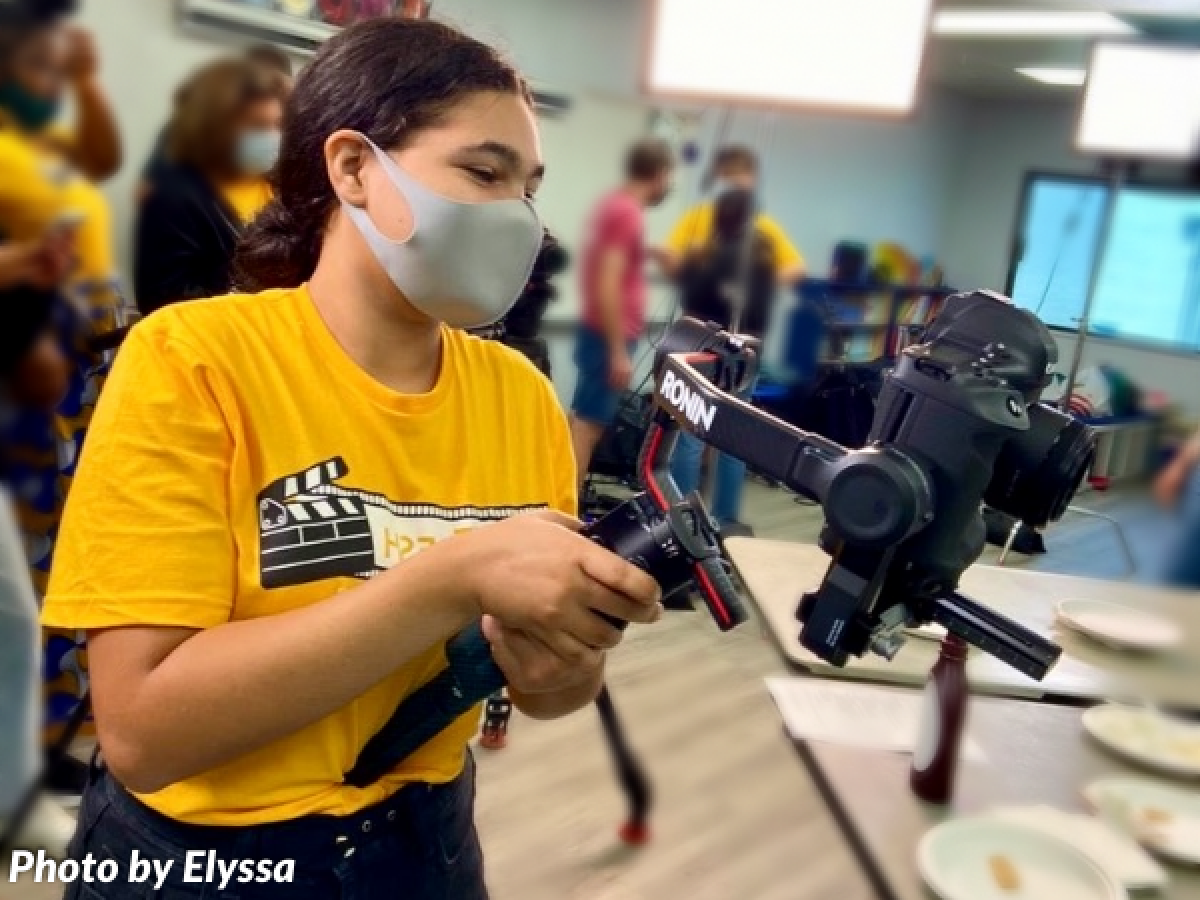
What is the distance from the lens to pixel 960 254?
45 centimetres

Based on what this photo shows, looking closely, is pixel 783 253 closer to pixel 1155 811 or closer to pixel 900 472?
pixel 900 472

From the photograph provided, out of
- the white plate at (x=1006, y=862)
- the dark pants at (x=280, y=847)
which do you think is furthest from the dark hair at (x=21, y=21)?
the white plate at (x=1006, y=862)

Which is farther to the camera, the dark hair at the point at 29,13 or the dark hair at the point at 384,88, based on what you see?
the dark hair at the point at 384,88

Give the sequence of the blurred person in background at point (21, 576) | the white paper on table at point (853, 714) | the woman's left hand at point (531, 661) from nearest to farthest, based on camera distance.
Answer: the blurred person in background at point (21, 576), the woman's left hand at point (531, 661), the white paper on table at point (853, 714)

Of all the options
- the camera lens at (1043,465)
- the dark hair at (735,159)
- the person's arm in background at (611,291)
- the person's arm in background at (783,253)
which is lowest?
the camera lens at (1043,465)

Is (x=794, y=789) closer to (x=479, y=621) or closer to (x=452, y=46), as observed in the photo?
(x=479, y=621)

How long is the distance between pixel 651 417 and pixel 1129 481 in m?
0.19

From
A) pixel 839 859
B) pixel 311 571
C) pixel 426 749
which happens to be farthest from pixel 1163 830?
pixel 311 571

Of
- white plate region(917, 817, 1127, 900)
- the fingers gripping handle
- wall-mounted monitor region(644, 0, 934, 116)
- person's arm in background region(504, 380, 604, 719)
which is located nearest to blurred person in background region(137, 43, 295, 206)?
wall-mounted monitor region(644, 0, 934, 116)

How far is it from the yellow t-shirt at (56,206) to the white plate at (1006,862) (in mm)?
735

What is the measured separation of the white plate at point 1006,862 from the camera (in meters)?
0.74

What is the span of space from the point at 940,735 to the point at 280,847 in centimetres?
60

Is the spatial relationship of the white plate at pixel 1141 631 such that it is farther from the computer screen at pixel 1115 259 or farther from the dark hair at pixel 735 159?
the dark hair at pixel 735 159

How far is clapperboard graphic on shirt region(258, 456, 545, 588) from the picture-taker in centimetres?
60
